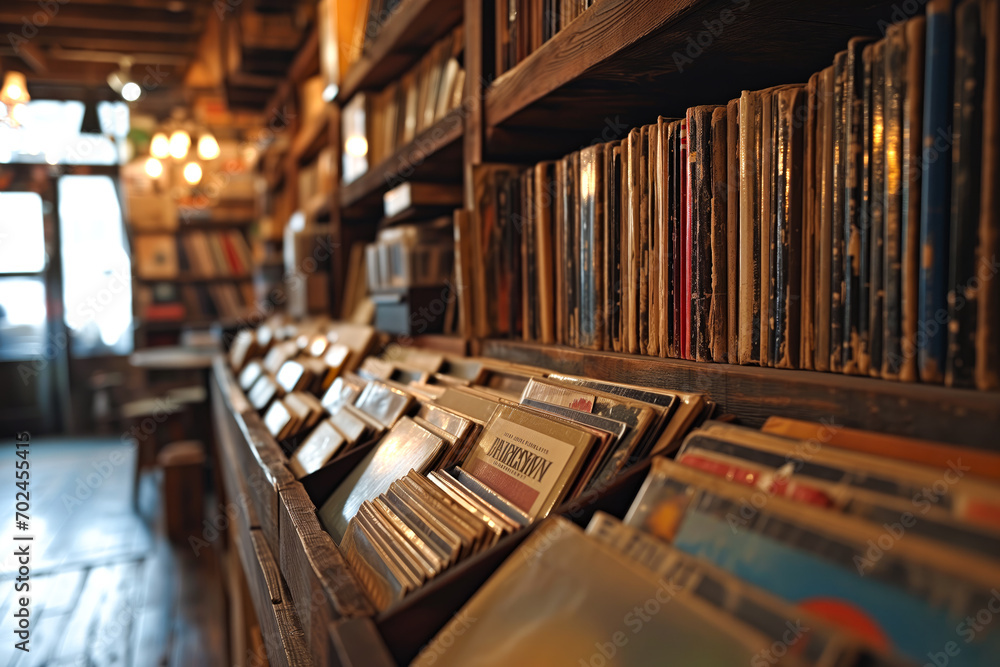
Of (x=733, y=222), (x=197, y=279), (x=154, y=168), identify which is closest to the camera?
(x=733, y=222)

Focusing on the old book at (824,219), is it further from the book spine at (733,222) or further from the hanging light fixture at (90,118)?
the hanging light fixture at (90,118)

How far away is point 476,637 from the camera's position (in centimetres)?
51

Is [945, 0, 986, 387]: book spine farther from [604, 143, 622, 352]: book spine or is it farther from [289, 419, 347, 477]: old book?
[289, 419, 347, 477]: old book

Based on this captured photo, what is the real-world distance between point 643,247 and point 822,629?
0.63m

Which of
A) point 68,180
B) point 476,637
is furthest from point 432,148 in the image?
point 68,180

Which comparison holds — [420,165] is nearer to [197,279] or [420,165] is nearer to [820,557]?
[820,557]

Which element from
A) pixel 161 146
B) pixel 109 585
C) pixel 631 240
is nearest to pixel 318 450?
pixel 631 240

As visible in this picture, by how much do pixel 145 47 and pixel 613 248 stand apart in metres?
6.14

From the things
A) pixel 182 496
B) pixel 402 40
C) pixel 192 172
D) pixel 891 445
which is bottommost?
pixel 182 496

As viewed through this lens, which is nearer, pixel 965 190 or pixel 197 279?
pixel 965 190

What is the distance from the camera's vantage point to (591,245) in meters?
1.04

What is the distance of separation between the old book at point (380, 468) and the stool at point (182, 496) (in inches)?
A: 114

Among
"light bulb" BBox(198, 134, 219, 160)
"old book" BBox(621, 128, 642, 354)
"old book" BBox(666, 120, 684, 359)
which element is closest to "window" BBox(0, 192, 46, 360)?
"light bulb" BBox(198, 134, 219, 160)

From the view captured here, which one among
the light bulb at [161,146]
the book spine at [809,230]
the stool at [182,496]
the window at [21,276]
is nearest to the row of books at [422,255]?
the book spine at [809,230]
